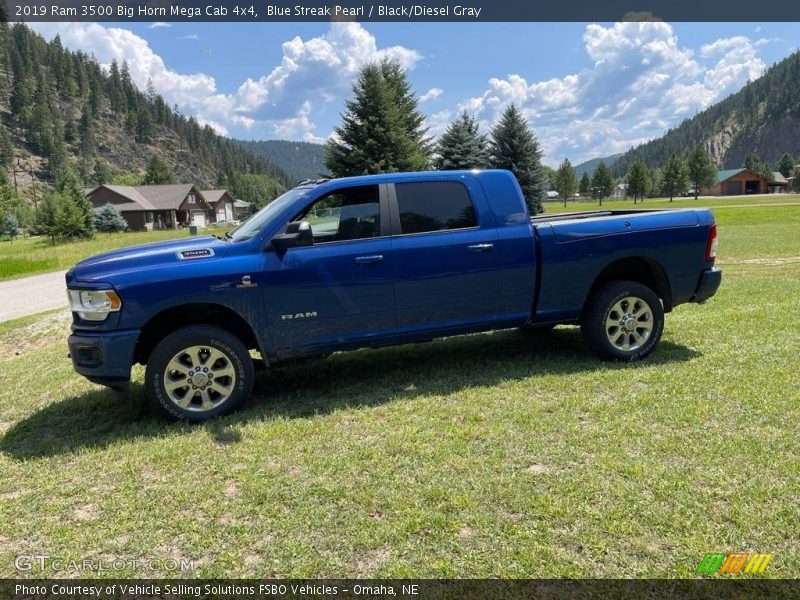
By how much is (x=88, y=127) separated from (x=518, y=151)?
15076 cm

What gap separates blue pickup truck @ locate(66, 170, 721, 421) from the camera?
446cm

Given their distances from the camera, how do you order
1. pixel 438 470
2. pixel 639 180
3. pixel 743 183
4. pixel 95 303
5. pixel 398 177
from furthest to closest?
pixel 743 183, pixel 639 180, pixel 398 177, pixel 95 303, pixel 438 470

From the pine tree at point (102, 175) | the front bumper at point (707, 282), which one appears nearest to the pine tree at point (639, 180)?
the front bumper at point (707, 282)

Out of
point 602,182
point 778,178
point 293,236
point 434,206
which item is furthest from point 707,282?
point 778,178

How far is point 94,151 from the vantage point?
495 ft

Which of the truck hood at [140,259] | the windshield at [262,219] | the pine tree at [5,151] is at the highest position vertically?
the pine tree at [5,151]

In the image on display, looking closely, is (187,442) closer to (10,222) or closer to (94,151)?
(10,222)

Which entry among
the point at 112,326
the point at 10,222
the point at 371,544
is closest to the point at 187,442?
the point at 112,326

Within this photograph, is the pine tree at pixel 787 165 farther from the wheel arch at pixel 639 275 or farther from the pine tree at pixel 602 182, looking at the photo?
the wheel arch at pixel 639 275

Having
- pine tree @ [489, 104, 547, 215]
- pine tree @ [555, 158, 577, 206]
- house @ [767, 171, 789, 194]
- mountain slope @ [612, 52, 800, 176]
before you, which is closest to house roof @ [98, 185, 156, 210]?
pine tree @ [489, 104, 547, 215]

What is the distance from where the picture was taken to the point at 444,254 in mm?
5062

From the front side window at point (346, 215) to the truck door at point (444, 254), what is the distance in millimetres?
187
